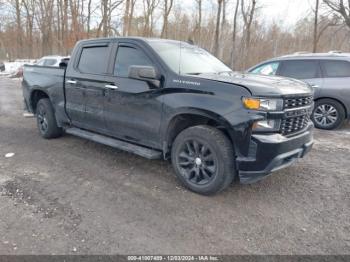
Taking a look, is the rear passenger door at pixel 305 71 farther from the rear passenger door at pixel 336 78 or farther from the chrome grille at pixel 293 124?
the chrome grille at pixel 293 124

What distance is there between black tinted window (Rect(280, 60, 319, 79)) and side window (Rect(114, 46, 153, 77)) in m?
4.89

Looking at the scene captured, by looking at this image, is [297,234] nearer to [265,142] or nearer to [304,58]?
[265,142]

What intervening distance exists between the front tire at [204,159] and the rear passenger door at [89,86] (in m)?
1.61

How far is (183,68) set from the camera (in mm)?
3980

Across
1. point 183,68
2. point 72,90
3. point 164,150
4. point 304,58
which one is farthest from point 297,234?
point 304,58

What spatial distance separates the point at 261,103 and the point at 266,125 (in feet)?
0.84

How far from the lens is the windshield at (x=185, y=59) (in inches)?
157

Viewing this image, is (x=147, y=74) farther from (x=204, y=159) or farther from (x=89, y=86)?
(x=89, y=86)

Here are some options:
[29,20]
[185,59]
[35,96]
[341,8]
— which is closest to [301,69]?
[185,59]

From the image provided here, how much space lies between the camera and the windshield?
398 centimetres

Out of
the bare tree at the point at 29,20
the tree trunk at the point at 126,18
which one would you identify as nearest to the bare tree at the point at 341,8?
the tree trunk at the point at 126,18

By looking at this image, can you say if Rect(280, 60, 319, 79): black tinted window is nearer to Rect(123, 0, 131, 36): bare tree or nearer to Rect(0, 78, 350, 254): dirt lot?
Rect(0, 78, 350, 254): dirt lot

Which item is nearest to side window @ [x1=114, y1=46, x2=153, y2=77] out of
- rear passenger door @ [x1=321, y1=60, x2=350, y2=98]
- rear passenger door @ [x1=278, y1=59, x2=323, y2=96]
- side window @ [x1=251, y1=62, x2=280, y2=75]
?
side window @ [x1=251, y1=62, x2=280, y2=75]

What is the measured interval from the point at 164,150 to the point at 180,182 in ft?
1.61
